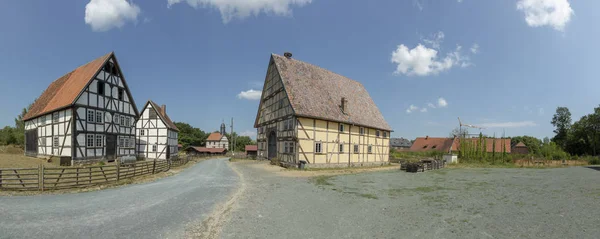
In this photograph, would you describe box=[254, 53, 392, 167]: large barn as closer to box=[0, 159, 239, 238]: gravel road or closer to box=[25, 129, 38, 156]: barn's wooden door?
box=[0, 159, 239, 238]: gravel road

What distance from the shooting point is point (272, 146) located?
1209 inches

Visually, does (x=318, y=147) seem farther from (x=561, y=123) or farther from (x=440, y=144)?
(x=561, y=123)

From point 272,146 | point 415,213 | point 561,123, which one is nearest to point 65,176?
point 272,146

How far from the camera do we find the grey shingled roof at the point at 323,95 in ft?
86.1

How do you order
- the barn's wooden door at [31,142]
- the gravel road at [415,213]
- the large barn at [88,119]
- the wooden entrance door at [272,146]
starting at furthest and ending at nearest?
1. the wooden entrance door at [272,146]
2. the barn's wooden door at [31,142]
3. the large barn at [88,119]
4. the gravel road at [415,213]

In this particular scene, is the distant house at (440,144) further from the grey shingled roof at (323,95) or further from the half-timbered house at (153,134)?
the half-timbered house at (153,134)

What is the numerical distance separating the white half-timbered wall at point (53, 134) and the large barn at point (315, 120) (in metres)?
18.2

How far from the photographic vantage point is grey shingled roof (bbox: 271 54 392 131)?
26.2 meters

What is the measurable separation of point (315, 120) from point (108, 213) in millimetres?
18581

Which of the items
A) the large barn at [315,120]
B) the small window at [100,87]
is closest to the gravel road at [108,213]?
the large barn at [315,120]

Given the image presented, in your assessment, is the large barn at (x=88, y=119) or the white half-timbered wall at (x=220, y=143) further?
the white half-timbered wall at (x=220, y=143)

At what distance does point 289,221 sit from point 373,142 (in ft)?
84.6

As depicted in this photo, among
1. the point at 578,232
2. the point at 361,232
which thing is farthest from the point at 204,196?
the point at 578,232

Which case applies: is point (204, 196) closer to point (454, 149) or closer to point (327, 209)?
point (327, 209)
